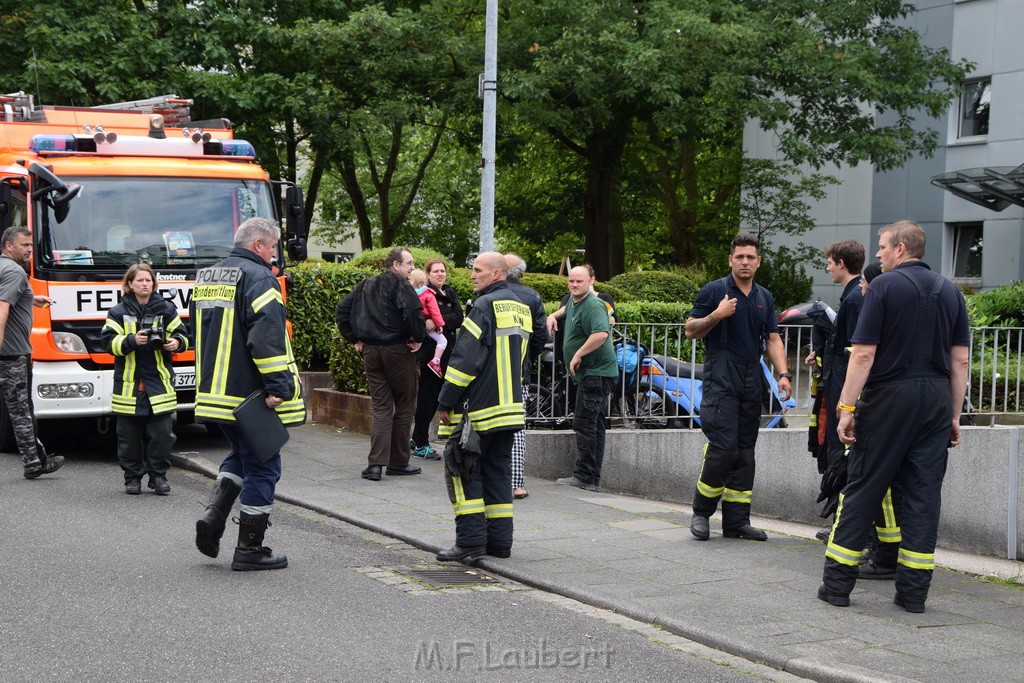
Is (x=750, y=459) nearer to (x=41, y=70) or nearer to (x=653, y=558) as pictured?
(x=653, y=558)

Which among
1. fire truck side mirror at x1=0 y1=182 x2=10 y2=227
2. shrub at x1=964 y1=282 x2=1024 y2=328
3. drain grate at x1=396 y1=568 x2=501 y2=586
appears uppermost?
fire truck side mirror at x1=0 y1=182 x2=10 y2=227

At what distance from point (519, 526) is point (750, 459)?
165cm

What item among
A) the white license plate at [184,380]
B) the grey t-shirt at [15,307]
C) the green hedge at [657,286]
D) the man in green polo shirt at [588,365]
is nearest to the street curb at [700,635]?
the man in green polo shirt at [588,365]

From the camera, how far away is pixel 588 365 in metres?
10.2

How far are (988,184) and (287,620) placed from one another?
60.8ft

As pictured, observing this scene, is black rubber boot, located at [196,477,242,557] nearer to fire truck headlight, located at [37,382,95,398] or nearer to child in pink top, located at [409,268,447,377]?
child in pink top, located at [409,268,447,377]

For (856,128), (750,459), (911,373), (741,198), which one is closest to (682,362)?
(750,459)

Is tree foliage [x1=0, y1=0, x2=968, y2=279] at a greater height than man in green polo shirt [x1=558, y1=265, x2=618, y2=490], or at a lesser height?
greater

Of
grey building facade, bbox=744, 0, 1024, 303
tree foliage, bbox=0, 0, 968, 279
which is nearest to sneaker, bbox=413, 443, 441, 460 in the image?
tree foliage, bbox=0, 0, 968, 279

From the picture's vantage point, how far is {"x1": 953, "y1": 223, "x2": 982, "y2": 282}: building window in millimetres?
26328

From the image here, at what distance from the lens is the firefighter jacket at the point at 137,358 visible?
9.41 metres

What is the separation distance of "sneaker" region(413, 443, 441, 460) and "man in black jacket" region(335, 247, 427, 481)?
90 cm

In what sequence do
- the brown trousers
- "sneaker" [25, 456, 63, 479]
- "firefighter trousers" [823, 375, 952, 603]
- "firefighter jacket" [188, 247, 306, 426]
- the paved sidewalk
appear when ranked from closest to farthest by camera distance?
the paved sidewalk < "firefighter trousers" [823, 375, 952, 603] < "firefighter jacket" [188, 247, 306, 426] < "sneaker" [25, 456, 63, 479] < the brown trousers

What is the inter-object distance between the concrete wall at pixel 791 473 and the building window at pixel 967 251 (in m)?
18.0
